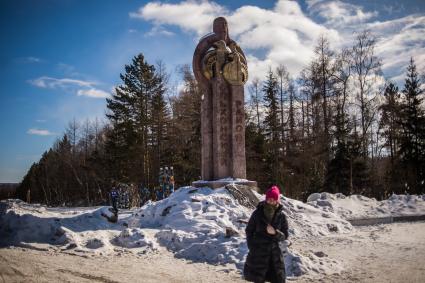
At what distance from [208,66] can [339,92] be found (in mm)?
15947

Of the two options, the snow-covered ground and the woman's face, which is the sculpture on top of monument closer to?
the snow-covered ground

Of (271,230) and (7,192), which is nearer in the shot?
(271,230)

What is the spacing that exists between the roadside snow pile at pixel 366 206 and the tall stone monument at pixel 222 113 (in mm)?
3443

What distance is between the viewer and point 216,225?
9.20 metres

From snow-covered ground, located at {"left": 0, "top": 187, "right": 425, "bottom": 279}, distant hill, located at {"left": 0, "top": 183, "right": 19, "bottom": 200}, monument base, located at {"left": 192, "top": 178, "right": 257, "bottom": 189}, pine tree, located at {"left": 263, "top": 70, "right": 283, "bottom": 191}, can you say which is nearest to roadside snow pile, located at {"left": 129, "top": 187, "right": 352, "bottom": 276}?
snow-covered ground, located at {"left": 0, "top": 187, "right": 425, "bottom": 279}

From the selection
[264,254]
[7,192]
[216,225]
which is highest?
[7,192]

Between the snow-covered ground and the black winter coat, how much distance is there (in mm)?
1235

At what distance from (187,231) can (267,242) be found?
452 centimetres

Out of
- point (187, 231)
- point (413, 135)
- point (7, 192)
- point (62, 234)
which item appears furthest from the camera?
point (7, 192)

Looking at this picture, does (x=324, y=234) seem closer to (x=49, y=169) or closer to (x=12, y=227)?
(x=12, y=227)

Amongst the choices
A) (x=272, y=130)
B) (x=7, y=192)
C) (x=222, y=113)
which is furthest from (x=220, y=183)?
(x=7, y=192)

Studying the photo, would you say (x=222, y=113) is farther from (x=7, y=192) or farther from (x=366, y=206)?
(x=7, y=192)

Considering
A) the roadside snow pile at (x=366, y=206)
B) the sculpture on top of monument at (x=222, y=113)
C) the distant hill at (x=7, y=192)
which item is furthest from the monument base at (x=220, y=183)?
the distant hill at (x=7, y=192)

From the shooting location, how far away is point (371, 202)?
621 inches
